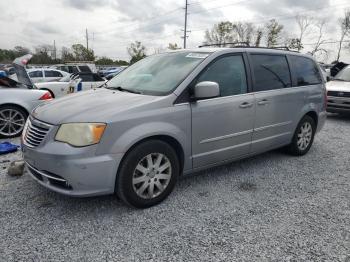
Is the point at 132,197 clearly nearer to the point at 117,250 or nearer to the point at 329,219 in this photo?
the point at 117,250

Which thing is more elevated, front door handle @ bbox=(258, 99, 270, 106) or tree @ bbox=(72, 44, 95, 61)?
tree @ bbox=(72, 44, 95, 61)

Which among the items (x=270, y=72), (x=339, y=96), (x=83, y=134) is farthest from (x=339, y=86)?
(x=83, y=134)

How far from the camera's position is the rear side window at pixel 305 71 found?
4801 millimetres

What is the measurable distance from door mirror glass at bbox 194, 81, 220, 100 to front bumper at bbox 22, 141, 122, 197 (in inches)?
42.8

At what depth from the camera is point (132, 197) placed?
305cm

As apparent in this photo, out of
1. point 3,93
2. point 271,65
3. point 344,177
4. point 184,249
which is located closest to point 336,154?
point 344,177

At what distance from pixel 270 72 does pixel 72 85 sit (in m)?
7.48

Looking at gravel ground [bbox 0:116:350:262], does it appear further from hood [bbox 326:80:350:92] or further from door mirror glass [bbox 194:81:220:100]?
hood [bbox 326:80:350:92]

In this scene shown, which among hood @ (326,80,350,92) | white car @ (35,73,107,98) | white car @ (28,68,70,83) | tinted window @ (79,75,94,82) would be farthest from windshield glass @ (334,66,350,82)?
white car @ (28,68,70,83)

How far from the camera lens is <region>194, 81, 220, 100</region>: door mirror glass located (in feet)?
10.6

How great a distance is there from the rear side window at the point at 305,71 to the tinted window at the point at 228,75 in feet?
4.35

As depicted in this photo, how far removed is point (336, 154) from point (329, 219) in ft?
8.62

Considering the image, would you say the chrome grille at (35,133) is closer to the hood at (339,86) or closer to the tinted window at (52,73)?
the hood at (339,86)

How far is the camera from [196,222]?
2.98m
